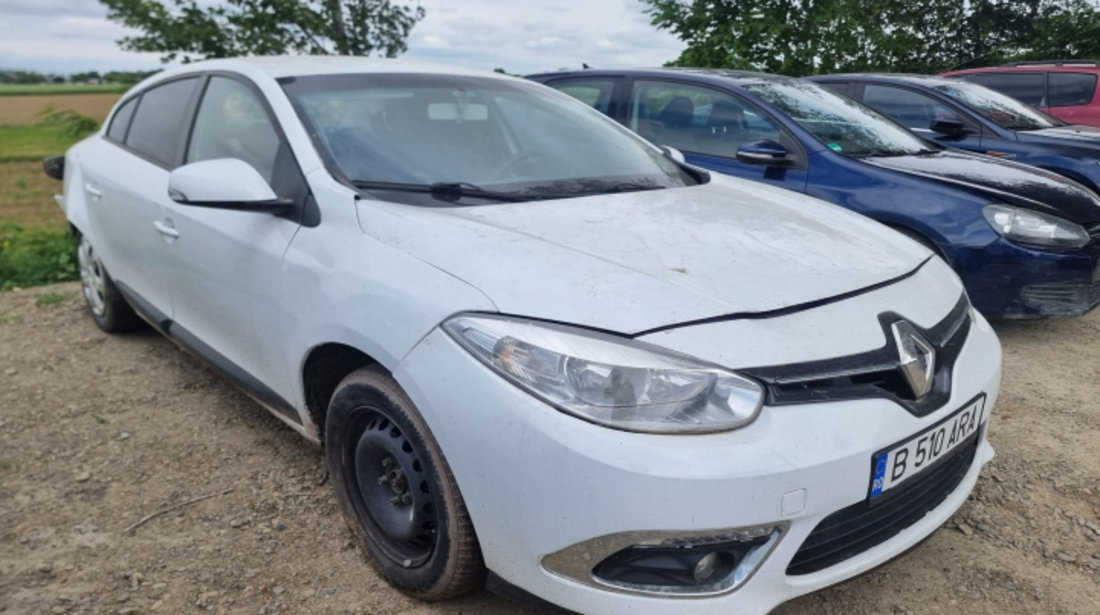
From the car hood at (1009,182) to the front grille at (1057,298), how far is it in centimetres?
36

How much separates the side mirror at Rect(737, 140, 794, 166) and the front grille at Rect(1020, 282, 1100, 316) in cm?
138

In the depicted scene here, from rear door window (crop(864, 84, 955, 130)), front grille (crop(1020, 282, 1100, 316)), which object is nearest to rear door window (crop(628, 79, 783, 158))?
front grille (crop(1020, 282, 1100, 316))

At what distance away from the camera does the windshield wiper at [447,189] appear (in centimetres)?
243

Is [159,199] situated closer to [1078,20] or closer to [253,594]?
[253,594]

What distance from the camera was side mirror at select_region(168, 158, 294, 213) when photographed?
2447 mm

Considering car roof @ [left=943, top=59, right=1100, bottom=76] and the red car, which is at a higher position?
car roof @ [left=943, top=59, right=1100, bottom=76]

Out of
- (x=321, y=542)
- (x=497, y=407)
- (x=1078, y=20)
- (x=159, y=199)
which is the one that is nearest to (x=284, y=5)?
(x=159, y=199)

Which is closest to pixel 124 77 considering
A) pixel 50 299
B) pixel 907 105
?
pixel 50 299

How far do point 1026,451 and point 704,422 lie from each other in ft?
6.61

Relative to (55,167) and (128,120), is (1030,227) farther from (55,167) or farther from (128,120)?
(55,167)

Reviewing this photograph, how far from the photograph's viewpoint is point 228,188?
2449 mm

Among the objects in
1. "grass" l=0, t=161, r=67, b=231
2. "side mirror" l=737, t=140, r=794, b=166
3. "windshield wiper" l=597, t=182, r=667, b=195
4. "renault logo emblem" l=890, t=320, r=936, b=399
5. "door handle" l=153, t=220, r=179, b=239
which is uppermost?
"windshield wiper" l=597, t=182, r=667, b=195

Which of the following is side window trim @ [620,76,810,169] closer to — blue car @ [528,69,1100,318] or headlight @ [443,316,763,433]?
blue car @ [528,69,1100,318]

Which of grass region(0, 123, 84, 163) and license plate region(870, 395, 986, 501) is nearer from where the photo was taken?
license plate region(870, 395, 986, 501)
